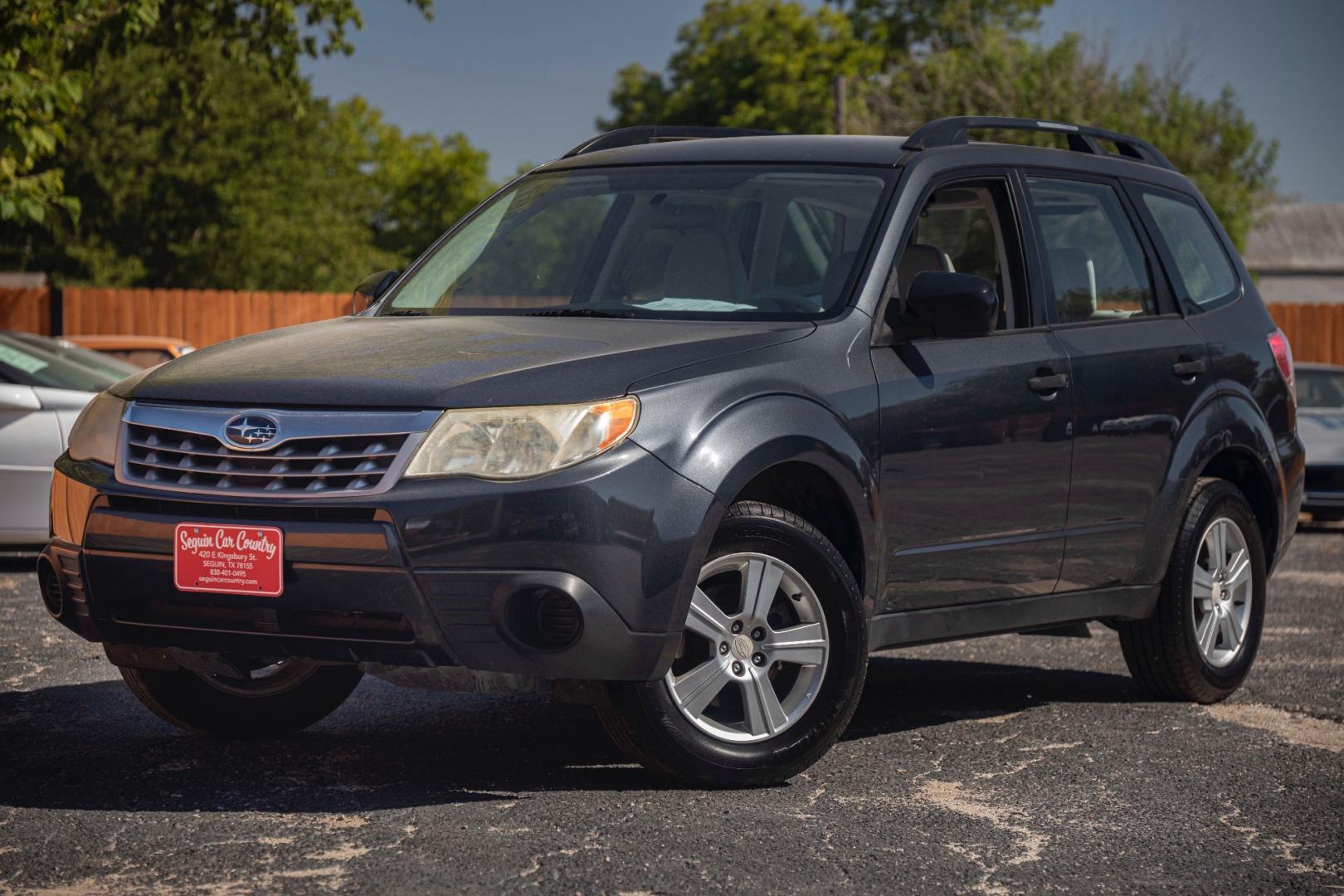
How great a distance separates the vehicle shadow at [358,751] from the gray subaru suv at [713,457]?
0.24m

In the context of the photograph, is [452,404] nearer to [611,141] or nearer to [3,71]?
[611,141]

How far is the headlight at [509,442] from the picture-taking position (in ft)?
14.5

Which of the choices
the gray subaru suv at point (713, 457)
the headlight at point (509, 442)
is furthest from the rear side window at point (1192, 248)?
the headlight at point (509, 442)

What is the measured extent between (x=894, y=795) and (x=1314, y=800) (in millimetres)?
1177

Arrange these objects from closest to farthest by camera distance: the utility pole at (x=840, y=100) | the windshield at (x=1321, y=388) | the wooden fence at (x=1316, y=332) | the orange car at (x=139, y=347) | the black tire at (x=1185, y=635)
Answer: the black tire at (x=1185, y=635)
the windshield at (x=1321, y=388)
the orange car at (x=139, y=347)
the wooden fence at (x=1316, y=332)
the utility pole at (x=840, y=100)

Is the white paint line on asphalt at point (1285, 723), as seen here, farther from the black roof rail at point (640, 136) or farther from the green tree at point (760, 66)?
the green tree at point (760, 66)

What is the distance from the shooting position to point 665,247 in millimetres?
5766

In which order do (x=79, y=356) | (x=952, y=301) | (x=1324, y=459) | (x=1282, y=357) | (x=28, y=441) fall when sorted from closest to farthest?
(x=952, y=301)
(x=1282, y=357)
(x=28, y=441)
(x=79, y=356)
(x=1324, y=459)

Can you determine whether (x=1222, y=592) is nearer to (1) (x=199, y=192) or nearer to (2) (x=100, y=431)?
(2) (x=100, y=431)

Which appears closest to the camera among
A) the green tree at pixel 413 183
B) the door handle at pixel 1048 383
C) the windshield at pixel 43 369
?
the door handle at pixel 1048 383

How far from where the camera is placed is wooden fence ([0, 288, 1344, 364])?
24047 millimetres

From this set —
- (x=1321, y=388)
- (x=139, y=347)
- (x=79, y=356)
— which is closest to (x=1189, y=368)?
(x=79, y=356)

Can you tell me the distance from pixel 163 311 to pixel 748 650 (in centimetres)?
2122

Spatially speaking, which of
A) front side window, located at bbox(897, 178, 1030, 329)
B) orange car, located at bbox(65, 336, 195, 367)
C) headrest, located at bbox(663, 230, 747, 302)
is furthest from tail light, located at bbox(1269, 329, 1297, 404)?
orange car, located at bbox(65, 336, 195, 367)
